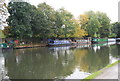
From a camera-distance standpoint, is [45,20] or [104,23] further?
[104,23]

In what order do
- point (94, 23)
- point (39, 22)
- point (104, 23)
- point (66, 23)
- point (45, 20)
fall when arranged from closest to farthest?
point (39, 22) < point (45, 20) < point (66, 23) < point (94, 23) < point (104, 23)

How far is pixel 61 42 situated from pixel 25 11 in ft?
39.7

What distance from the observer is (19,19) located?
30.3m

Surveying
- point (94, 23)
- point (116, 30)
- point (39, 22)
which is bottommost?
point (116, 30)

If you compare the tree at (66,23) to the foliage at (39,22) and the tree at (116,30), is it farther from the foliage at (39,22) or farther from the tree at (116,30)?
the tree at (116,30)

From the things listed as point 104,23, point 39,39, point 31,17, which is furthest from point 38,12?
point 104,23

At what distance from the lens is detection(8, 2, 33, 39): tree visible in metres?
28.8

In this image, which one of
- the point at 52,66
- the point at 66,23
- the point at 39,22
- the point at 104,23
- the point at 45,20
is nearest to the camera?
the point at 52,66

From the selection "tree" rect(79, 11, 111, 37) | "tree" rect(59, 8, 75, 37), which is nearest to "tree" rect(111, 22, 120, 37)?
"tree" rect(79, 11, 111, 37)

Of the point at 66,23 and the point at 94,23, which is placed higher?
the point at 94,23

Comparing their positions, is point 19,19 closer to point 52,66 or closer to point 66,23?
point 66,23

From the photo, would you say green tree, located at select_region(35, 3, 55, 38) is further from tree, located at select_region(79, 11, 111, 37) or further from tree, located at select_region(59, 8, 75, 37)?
tree, located at select_region(79, 11, 111, 37)

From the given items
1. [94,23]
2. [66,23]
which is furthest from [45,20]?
[94,23]

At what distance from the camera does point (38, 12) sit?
33.8 meters
